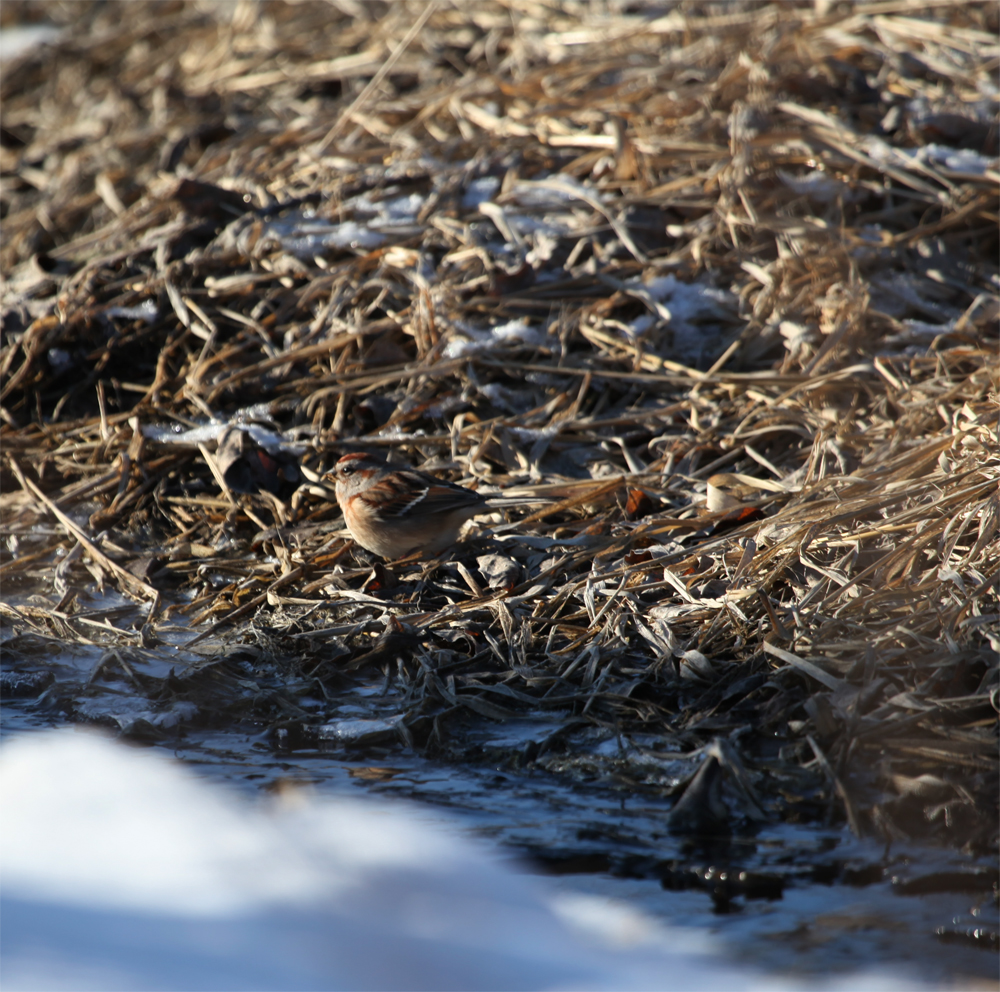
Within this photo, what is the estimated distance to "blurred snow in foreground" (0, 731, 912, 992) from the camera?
2.18 m

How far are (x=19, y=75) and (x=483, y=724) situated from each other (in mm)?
8214

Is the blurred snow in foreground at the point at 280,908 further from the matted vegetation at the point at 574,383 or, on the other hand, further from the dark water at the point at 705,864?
the matted vegetation at the point at 574,383

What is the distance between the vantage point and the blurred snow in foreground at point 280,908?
218cm

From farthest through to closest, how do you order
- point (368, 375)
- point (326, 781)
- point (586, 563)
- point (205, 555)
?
point (368, 375) < point (205, 555) < point (586, 563) < point (326, 781)

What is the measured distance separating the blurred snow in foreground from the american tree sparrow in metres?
1.24

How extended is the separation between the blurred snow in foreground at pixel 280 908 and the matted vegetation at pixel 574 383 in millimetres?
465

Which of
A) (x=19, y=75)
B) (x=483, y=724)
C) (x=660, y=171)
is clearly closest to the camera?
(x=483, y=724)

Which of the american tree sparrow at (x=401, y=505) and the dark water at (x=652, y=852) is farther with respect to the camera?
the american tree sparrow at (x=401, y=505)

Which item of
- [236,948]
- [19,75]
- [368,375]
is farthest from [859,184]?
[19,75]

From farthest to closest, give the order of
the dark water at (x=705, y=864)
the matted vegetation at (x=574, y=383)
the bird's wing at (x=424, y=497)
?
the bird's wing at (x=424, y=497)
the matted vegetation at (x=574, y=383)
the dark water at (x=705, y=864)

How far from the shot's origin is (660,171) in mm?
5594

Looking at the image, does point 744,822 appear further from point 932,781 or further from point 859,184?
point 859,184

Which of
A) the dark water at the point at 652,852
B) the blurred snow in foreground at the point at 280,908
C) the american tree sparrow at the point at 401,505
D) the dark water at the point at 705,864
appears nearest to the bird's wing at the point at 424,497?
the american tree sparrow at the point at 401,505

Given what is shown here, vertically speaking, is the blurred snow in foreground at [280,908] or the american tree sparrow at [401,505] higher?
the american tree sparrow at [401,505]
